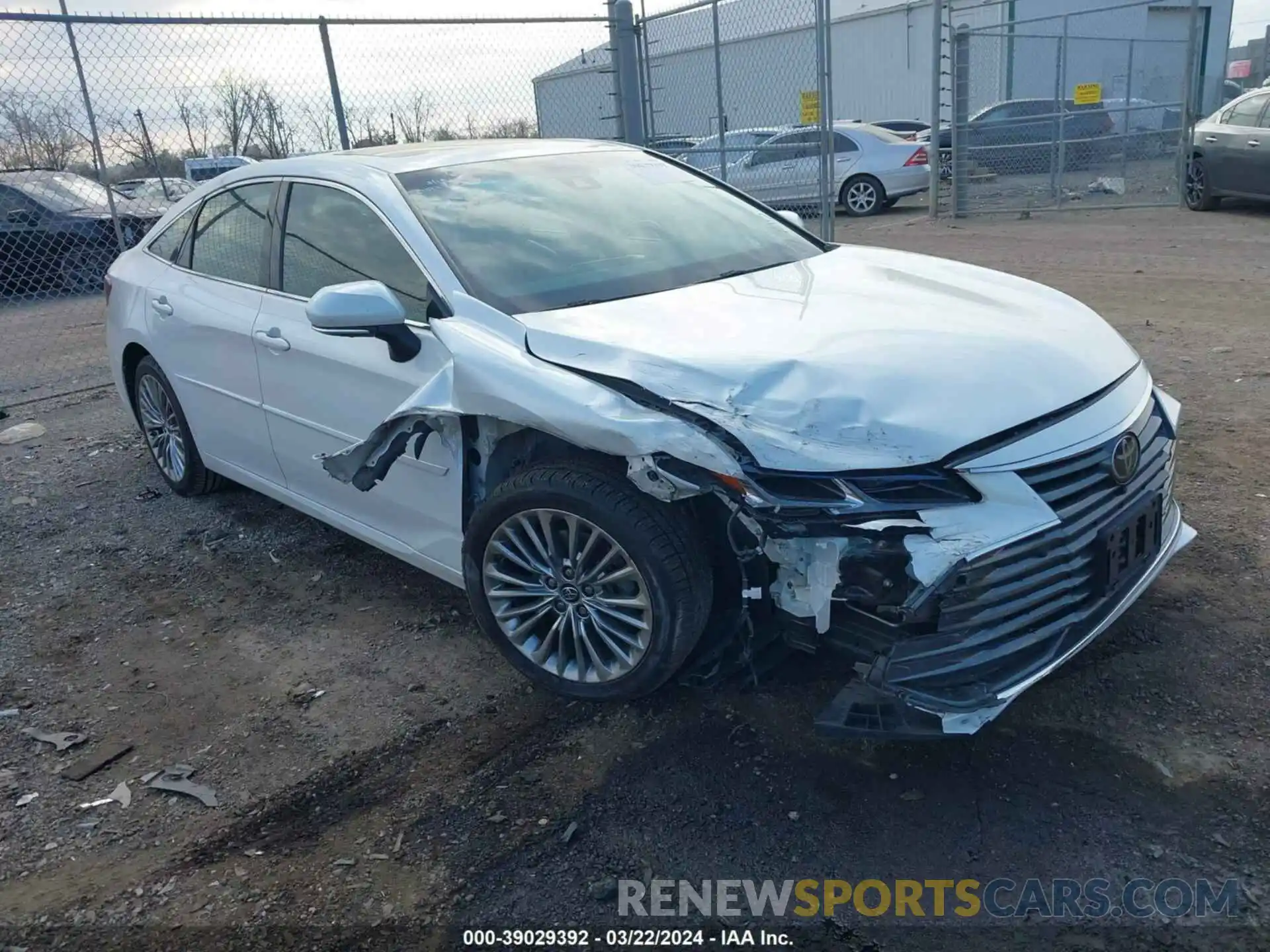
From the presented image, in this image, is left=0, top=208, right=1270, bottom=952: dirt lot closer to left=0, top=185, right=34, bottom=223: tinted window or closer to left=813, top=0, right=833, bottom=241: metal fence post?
left=813, top=0, right=833, bottom=241: metal fence post

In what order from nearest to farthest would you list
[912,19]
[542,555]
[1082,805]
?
[1082,805]
[542,555]
[912,19]

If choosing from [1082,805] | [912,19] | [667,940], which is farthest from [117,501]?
[912,19]

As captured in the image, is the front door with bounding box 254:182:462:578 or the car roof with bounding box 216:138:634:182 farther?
the car roof with bounding box 216:138:634:182

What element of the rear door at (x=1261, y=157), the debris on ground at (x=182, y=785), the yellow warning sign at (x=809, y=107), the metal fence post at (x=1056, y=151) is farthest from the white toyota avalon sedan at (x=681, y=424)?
the metal fence post at (x=1056, y=151)

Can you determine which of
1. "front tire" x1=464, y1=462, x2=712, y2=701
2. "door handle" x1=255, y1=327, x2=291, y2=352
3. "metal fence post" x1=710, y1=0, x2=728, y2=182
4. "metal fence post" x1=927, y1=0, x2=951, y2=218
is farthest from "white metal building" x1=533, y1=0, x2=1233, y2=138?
"front tire" x1=464, y1=462, x2=712, y2=701

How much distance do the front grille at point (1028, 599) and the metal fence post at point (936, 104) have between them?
12096 millimetres

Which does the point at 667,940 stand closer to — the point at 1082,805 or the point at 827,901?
the point at 827,901

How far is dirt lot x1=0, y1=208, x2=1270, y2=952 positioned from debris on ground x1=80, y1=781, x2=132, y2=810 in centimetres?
3

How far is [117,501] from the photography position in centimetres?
544

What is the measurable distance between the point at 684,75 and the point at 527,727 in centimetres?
896

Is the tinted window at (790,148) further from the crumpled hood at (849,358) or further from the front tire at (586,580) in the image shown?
the front tire at (586,580)

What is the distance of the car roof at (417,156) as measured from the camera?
3.93 meters

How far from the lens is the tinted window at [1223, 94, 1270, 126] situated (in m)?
11.7

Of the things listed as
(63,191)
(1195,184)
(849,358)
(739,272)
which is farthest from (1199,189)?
(63,191)
